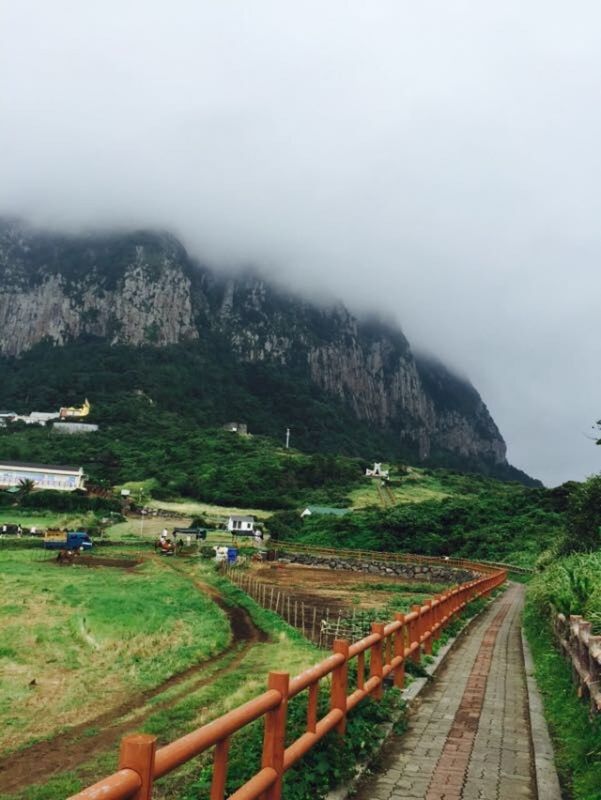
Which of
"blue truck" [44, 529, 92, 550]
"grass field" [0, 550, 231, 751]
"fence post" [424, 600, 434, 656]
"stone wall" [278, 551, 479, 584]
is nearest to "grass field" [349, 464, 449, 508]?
"stone wall" [278, 551, 479, 584]

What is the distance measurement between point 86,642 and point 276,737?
17.0 metres

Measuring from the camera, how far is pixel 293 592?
36250 mm

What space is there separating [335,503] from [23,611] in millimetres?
70714

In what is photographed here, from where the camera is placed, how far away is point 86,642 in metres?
19.5

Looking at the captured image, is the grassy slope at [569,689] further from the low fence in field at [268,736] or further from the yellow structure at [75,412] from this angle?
the yellow structure at [75,412]

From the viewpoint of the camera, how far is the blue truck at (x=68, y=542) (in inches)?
2000

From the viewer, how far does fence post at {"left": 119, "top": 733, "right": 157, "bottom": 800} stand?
274cm

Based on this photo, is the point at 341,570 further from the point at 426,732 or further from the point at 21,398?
the point at 21,398

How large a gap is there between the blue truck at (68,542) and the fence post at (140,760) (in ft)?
169

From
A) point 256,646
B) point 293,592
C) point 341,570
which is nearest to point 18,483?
point 341,570

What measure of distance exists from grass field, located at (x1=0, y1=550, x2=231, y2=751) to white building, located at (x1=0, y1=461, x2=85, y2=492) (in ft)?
205

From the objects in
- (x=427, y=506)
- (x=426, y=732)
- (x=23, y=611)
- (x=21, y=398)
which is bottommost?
(x=23, y=611)

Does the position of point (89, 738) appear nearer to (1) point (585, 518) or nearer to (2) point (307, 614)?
(2) point (307, 614)

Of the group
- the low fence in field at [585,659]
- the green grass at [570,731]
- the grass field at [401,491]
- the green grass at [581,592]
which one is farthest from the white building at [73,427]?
the low fence in field at [585,659]
